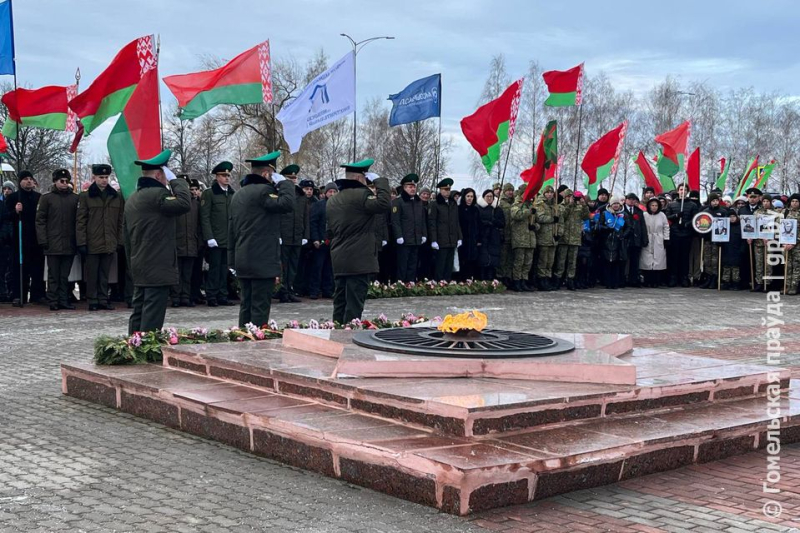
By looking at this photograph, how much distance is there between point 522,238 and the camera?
2059 cm

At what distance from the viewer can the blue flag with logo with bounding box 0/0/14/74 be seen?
16.6 meters

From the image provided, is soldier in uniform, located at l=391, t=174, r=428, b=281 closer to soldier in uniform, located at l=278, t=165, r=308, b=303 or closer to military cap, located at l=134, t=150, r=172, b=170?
soldier in uniform, located at l=278, t=165, r=308, b=303

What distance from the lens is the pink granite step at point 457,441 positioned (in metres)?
5.19

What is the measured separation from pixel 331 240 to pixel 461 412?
18.4 ft

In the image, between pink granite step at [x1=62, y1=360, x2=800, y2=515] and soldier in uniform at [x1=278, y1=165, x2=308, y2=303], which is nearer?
pink granite step at [x1=62, y1=360, x2=800, y2=515]

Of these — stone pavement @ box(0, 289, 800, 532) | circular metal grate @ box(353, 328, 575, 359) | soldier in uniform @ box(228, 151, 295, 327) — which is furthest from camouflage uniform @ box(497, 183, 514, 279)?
stone pavement @ box(0, 289, 800, 532)

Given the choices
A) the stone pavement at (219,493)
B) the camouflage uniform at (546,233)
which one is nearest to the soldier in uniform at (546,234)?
the camouflage uniform at (546,233)

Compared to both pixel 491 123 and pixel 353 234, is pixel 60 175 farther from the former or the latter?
pixel 491 123

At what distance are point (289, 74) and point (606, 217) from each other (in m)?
37.6

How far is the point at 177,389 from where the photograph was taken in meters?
7.34

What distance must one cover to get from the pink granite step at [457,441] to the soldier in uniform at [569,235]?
13804 millimetres

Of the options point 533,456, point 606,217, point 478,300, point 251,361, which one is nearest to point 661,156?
point 606,217

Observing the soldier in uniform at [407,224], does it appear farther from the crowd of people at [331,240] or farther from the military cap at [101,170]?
the military cap at [101,170]

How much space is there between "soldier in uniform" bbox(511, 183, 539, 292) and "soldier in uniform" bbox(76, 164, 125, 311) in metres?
8.54
